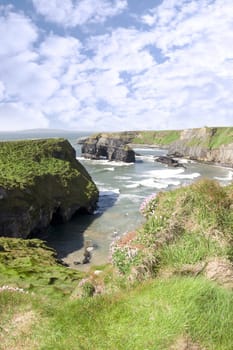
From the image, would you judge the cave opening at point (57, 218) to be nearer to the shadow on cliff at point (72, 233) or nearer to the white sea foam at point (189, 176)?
the shadow on cliff at point (72, 233)

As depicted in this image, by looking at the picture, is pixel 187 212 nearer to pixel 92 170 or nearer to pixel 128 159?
pixel 92 170

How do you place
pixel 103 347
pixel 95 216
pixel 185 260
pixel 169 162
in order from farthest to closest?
pixel 169 162
pixel 95 216
pixel 185 260
pixel 103 347

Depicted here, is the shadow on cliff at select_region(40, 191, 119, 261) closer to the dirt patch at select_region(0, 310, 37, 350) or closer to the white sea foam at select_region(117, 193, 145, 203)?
the white sea foam at select_region(117, 193, 145, 203)

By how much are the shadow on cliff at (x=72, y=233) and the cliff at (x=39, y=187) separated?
1.41 meters

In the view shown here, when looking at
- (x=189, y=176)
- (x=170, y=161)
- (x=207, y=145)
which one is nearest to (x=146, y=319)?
(x=189, y=176)

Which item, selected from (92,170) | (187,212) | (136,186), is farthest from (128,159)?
(187,212)

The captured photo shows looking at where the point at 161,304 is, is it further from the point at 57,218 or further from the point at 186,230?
the point at 57,218

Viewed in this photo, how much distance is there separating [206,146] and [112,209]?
102 metres

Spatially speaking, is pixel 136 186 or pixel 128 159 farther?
pixel 128 159

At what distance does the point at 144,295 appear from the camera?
31.5 ft

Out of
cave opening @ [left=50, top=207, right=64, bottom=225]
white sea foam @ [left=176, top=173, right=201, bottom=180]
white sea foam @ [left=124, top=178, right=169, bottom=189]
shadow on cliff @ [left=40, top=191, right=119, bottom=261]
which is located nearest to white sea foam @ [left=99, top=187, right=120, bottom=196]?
white sea foam @ [left=124, top=178, right=169, bottom=189]

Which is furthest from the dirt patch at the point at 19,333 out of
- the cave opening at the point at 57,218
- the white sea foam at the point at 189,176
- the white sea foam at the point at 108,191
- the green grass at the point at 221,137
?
the green grass at the point at 221,137

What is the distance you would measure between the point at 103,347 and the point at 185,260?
4.04 metres

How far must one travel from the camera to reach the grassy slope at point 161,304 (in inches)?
326
